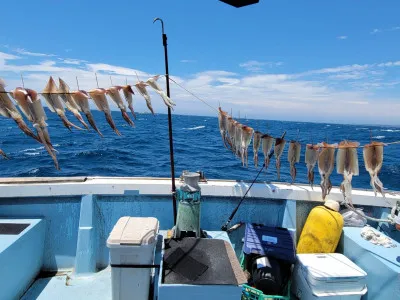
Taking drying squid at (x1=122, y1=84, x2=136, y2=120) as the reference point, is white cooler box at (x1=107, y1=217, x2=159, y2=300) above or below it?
below

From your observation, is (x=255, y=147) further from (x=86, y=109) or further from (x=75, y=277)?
(x=75, y=277)

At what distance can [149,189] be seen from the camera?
5.02 m

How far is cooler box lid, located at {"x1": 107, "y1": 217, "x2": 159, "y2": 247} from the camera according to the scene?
3280 mm

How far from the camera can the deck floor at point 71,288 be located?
13.6ft

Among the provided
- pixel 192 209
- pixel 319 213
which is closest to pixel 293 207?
pixel 319 213

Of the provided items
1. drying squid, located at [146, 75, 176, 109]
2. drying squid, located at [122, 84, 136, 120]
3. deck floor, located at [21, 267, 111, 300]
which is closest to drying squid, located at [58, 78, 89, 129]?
drying squid, located at [122, 84, 136, 120]

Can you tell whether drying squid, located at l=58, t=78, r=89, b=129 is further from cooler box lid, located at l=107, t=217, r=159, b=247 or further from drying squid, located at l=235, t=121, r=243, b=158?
drying squid, located at l=235, t=121, r=243, b=158

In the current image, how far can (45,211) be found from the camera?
190 inches

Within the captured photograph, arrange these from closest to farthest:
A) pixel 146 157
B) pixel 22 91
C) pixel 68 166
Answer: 1. pixel 22 91
2. pixel 68 166
3. pixel 146 157

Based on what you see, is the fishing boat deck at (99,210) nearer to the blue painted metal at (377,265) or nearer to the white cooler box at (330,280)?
the blue painted metal at (377,265)

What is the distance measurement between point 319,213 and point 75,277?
Answer: 4.34 m

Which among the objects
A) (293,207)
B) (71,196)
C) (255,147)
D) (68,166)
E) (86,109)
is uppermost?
(86,109)

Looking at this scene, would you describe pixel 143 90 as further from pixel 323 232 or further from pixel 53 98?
pixel 323 232

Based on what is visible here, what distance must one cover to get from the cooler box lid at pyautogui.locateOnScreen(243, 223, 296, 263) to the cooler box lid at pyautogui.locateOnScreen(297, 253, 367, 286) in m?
0.21
